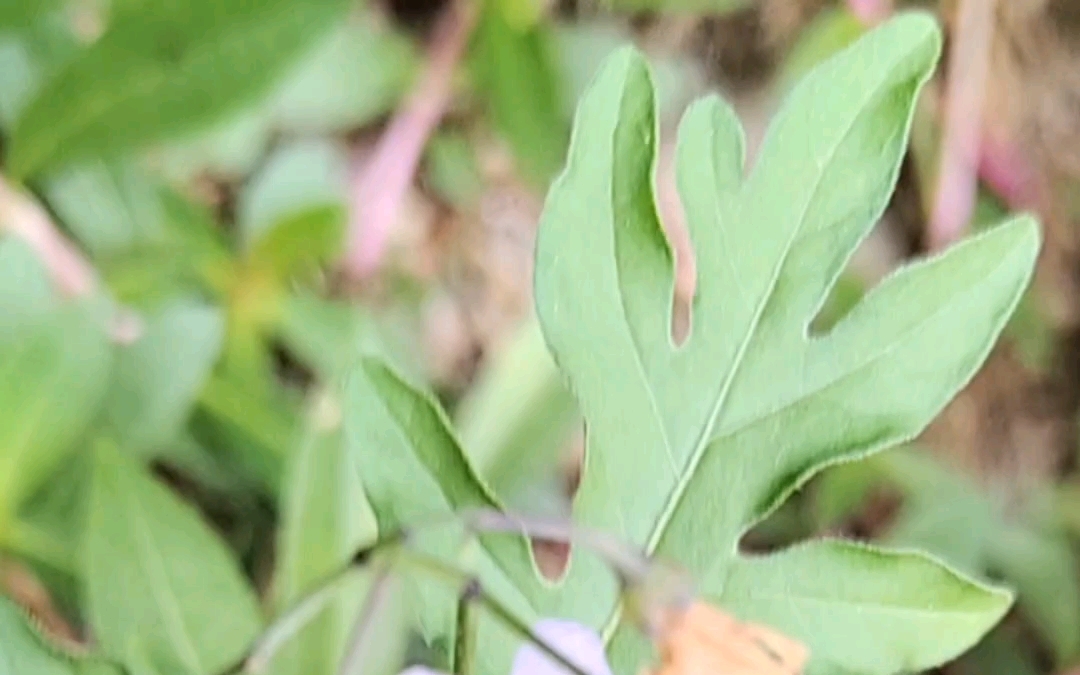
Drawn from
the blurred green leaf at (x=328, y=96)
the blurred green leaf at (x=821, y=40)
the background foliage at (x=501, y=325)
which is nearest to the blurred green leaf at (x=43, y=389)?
the background foliage at (x=501, y=325)

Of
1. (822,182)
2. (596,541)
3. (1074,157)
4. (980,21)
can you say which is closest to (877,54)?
(822,182)

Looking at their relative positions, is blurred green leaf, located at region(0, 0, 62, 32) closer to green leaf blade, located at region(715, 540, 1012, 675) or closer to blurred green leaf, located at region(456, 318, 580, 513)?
blurred green leaf, located at region(456, 318, 580, 513)

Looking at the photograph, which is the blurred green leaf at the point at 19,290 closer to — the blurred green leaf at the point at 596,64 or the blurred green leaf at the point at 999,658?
the blurred green leaf at the point at 596,64

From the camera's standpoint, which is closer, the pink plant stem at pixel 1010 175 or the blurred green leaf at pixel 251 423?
the blurred green leaf at pixel 251 423

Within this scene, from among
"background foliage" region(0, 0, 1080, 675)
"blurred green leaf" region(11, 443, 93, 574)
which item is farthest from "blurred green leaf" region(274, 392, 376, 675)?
"blurred green leaf" region(11, 443, 93, 574)

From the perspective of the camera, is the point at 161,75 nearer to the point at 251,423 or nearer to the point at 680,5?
the point at 251,423

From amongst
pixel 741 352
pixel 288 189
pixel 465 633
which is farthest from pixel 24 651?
pixel 288 189
